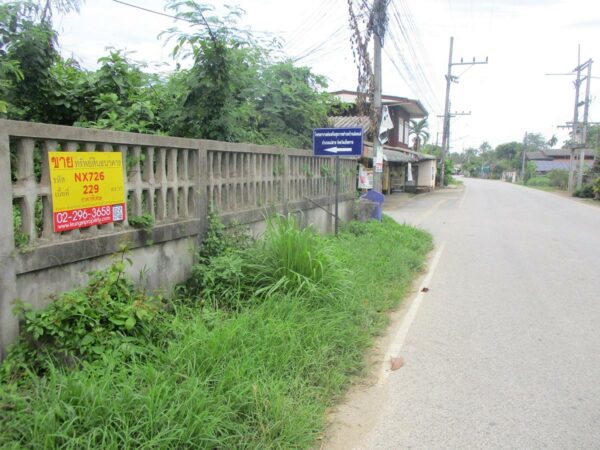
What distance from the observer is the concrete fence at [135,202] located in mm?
3361

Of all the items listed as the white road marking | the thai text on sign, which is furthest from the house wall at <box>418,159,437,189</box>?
the thai text on sign

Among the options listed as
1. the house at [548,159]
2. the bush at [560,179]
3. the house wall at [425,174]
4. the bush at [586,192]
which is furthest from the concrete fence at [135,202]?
the house at [548,159]

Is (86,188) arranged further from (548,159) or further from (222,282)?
(548,159)

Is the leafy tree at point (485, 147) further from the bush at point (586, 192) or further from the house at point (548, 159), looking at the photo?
the bush at point (586, 192)

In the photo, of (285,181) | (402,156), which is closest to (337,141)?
(285,181)

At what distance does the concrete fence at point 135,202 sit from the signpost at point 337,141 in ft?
3.15

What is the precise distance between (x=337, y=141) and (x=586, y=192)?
32.5m

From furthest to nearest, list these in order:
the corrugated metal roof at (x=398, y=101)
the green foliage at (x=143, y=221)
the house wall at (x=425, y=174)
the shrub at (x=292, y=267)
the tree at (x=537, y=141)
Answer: the tree at (x=537, y=141) → the house wall at (x=425, y=174) → the corrugated metal roof at (x=398, y=101) → the shrub at (x=292, y=267) → the green foliage at (x=143, y=221)

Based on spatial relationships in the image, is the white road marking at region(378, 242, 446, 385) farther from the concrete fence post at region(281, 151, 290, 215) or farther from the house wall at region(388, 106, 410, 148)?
the house wall at region(388, 106, 410, 148)

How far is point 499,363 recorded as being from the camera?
14.8 ft

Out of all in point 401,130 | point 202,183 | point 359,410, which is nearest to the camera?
point 359,410

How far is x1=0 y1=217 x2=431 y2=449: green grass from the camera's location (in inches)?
105

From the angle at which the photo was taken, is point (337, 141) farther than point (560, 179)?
No

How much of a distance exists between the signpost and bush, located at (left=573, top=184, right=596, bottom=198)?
102ft
